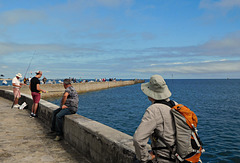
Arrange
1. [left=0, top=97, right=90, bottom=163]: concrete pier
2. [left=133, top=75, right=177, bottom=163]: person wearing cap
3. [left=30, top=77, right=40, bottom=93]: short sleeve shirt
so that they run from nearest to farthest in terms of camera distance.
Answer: [left=133, top=75, right=177, bottom=163]: person wearing cap, [left=0, top=97, right=90, bottom=163]: concrete pier, [left=30, top=77, right=40, bottom=93]: short sleeve shirt

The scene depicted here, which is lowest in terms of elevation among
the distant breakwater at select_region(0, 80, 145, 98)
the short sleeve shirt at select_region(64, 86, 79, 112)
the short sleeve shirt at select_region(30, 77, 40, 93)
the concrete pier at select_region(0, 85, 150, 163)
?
the distant breakwater at select_region(0, 80, 145, 98)

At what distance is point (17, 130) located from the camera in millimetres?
5922

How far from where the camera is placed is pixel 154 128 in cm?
196

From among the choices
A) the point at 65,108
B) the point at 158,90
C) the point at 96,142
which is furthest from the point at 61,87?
the point at 158,90

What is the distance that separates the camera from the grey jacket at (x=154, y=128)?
1946 mm

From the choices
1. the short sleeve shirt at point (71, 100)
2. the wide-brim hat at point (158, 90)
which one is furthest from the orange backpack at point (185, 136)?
the short sleeve shirt at point (71, 100)

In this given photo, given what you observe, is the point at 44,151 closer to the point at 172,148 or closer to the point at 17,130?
the point at 17,130

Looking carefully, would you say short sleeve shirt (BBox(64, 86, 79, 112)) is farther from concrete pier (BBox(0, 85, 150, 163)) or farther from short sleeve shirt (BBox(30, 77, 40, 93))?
short sleeve shirt (BBox(30, 77, 40, 93))

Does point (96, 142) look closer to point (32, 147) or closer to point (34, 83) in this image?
point (32, 147)

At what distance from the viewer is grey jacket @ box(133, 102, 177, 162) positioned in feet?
6.39

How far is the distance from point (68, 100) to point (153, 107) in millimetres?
3717

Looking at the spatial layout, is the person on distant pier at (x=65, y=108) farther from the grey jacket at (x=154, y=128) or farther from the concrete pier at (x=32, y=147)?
the grey jacket at (x=154, y=128)

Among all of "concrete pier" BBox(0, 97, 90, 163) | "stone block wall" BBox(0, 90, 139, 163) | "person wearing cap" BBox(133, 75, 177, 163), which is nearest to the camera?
"person wearing cap" BBox(133, 75, 177, 163)

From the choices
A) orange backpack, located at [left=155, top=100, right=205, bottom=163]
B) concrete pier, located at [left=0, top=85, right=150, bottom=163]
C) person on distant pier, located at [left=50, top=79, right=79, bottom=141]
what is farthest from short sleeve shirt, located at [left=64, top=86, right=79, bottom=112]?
orange backpack, located at [left=155, top=100, right=205, bottom=163]
